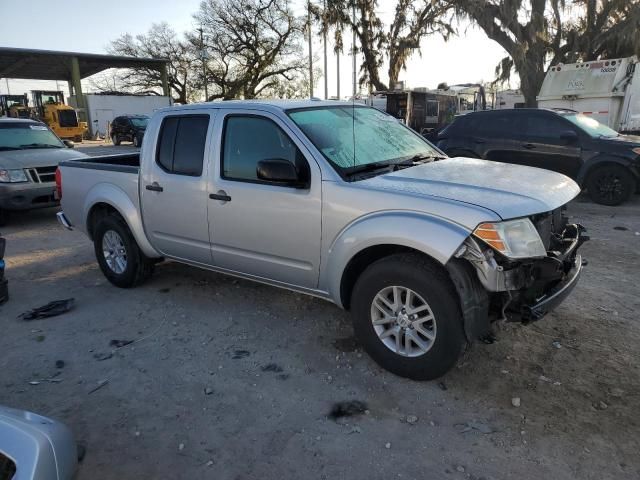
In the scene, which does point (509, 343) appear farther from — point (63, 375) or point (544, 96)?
point (544, 96)

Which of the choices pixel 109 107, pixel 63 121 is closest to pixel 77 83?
pixel 109 107

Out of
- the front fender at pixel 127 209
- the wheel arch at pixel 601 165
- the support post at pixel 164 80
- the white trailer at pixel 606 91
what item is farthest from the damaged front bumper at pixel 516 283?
the support post at pixel 164 80

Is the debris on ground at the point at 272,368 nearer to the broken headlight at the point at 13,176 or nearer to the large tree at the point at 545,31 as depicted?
the broken headlight at the point at 13,176

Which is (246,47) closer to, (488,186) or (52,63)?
(52,63)

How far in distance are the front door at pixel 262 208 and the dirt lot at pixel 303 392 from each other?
614 millimetres

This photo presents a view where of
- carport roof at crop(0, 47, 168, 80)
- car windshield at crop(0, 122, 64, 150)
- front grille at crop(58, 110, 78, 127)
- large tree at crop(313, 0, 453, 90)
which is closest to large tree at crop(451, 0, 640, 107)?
large tree at crop(313, 0, 453, 90)

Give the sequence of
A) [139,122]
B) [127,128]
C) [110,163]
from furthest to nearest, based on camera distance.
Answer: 1. [139,122]
2. [127,128]
3. [110,163]

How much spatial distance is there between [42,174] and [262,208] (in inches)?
238

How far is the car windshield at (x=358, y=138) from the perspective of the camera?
363 cm

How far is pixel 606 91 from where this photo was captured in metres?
13.3

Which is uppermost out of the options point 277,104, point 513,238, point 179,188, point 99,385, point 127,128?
point 277,104

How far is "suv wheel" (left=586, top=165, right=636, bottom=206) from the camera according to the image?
840 cm

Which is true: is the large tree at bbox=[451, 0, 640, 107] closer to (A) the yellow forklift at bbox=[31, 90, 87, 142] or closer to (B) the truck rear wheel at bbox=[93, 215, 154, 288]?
(B) the truck rear wheel at bbox=[93, 215, 154, 288]

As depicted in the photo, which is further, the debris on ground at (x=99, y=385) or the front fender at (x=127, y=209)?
the front fender at (x=127, y=209)
